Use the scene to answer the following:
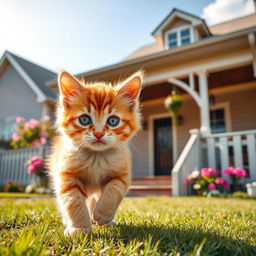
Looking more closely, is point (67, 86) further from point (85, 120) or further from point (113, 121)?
point (113, 121)

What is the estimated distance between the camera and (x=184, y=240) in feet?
4.87

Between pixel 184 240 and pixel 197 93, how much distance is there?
25.5 ft

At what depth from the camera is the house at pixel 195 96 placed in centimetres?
710

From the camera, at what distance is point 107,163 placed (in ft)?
6.49

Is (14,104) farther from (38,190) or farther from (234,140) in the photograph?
(234,140)

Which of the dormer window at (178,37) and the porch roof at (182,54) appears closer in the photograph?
the porch roof at (182,54)

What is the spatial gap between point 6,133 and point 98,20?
1216cm

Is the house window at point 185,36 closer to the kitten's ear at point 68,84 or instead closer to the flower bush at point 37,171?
the flower bush at point 37,171

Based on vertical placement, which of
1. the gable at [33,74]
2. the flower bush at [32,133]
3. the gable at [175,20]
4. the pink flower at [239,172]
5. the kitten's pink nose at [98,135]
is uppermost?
the gable at [175,20]

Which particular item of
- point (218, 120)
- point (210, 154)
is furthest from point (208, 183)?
point (218, 120)

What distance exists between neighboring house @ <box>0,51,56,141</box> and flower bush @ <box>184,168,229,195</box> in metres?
8.23

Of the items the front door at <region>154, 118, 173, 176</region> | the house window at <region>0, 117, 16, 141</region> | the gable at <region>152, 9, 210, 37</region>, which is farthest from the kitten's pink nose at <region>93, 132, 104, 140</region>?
the house window at <region>0, 117, 16, 141</region>

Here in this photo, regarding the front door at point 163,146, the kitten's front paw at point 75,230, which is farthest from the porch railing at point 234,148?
the kitten's front paw at point 75,230

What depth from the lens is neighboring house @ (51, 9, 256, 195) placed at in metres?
7.10
